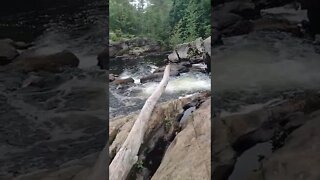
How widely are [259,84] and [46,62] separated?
1224mm

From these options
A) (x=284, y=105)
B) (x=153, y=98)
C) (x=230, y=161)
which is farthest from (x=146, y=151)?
(x=284, y=105)

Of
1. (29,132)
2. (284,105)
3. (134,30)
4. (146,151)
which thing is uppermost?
(134,30)

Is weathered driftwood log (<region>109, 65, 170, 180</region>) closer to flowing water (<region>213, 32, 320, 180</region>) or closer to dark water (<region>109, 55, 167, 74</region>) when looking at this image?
dark water (<region>109, 55, 167, 74</region>)

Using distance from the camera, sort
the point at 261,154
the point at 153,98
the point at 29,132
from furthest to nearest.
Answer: the point at 153,98
the point at 261,154
the point at 29,132

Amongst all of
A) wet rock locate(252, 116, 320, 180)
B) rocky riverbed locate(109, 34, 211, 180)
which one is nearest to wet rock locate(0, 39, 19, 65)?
rocky riverbed locate(109, 34, 211, 180)

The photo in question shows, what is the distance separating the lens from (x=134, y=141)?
2.63 metres

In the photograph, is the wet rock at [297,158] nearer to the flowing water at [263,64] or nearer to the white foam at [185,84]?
the flowing water at [263,64]

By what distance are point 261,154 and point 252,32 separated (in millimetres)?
714

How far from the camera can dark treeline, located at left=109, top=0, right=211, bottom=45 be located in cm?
260

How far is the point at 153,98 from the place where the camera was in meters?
2.64

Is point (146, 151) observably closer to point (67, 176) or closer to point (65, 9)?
point (67, 176)

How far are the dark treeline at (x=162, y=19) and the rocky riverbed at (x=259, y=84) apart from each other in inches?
11.0

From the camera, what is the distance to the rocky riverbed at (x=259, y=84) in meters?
2.39

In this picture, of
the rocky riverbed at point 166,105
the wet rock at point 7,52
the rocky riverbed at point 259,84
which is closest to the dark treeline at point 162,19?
the rocky riverbed at point 166,105
